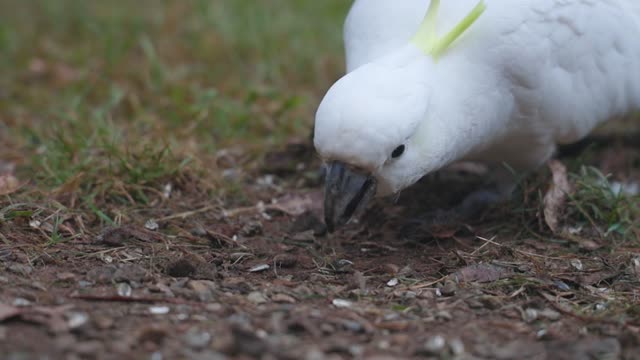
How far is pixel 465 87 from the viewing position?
3373 mm

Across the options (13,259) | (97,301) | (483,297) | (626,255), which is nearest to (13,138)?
(13,259)

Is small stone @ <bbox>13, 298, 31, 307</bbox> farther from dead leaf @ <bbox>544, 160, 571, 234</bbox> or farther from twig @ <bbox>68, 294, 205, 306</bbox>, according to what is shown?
dead leaf @ <bbox>544, 160, 571, 234</bbox>

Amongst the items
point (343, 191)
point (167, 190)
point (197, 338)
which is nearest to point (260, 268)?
point (343, 191)

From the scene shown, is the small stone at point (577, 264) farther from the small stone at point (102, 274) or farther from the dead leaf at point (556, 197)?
the small stone at point (102, 274)

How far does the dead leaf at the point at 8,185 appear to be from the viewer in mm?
3760

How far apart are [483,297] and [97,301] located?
138cm

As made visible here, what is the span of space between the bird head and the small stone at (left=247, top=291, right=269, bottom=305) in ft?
1.44

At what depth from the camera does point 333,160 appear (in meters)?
3.10

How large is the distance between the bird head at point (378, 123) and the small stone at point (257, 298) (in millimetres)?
438

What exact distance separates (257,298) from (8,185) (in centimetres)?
157

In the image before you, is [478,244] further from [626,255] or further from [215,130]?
[215,130]

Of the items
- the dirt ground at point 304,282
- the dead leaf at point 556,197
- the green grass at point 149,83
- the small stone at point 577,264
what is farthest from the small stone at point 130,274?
the dead leaf at point 556,197

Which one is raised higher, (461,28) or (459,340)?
(461,28)

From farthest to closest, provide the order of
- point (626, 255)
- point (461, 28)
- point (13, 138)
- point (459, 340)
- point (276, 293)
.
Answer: point (13, 138), point (626, 255), point (461, 28), point (276, 293), point (459, 340)
